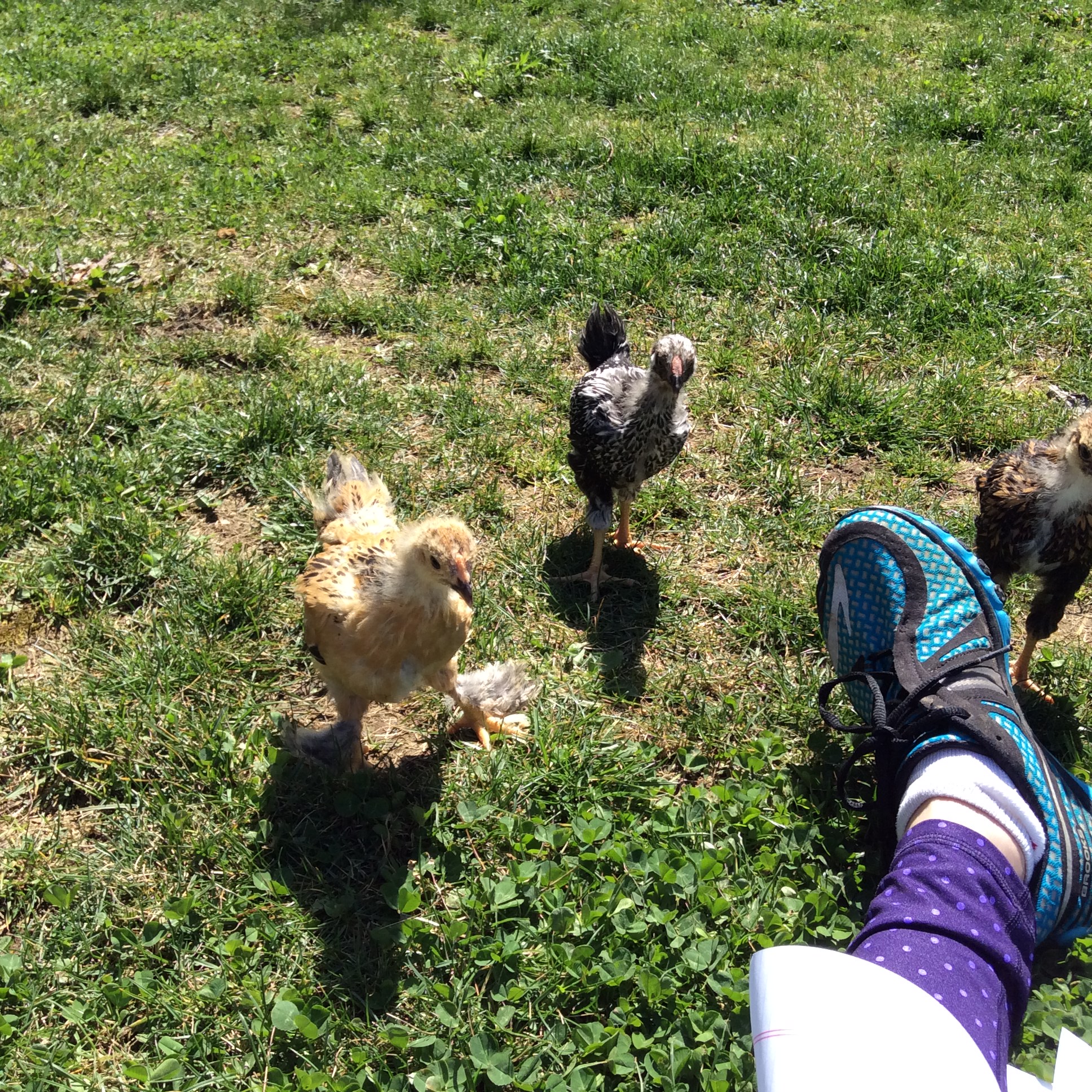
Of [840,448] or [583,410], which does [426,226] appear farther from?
[840,448]

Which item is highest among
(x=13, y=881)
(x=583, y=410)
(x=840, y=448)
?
(x=583, y=410)

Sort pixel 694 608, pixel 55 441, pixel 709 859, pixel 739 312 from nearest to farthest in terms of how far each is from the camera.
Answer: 1. pixel 709 859
2. pixel 694 608
3. pixel 55 441
4. pixel 739 312

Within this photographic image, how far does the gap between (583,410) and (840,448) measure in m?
1.47

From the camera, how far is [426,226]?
6.20 meters

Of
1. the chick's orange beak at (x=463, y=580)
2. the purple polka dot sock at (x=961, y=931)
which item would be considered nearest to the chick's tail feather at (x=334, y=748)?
the chick's orange beak at (x=463, y=580)

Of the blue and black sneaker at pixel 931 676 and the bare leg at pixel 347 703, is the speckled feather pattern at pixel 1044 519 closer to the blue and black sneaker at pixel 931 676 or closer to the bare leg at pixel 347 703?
the blue and black sneaker at pixel 931 676

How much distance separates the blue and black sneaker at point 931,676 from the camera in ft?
8.60

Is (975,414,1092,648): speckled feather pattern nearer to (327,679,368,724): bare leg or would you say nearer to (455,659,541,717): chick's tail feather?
(455,659,541,717): chick's tail feather

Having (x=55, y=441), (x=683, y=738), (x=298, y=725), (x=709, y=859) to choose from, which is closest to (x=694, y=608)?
(x=683, y=738)

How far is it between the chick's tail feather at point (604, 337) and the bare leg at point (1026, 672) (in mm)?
2247

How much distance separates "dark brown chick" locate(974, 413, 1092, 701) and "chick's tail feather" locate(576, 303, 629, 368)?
1.86 metres

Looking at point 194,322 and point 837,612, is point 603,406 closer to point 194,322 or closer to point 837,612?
point 837,612

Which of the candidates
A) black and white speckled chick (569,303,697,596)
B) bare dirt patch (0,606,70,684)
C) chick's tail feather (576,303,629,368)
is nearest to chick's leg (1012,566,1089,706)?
black and white speckled chick (569,303,697,596)

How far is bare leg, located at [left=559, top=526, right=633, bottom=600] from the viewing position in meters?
3.95
